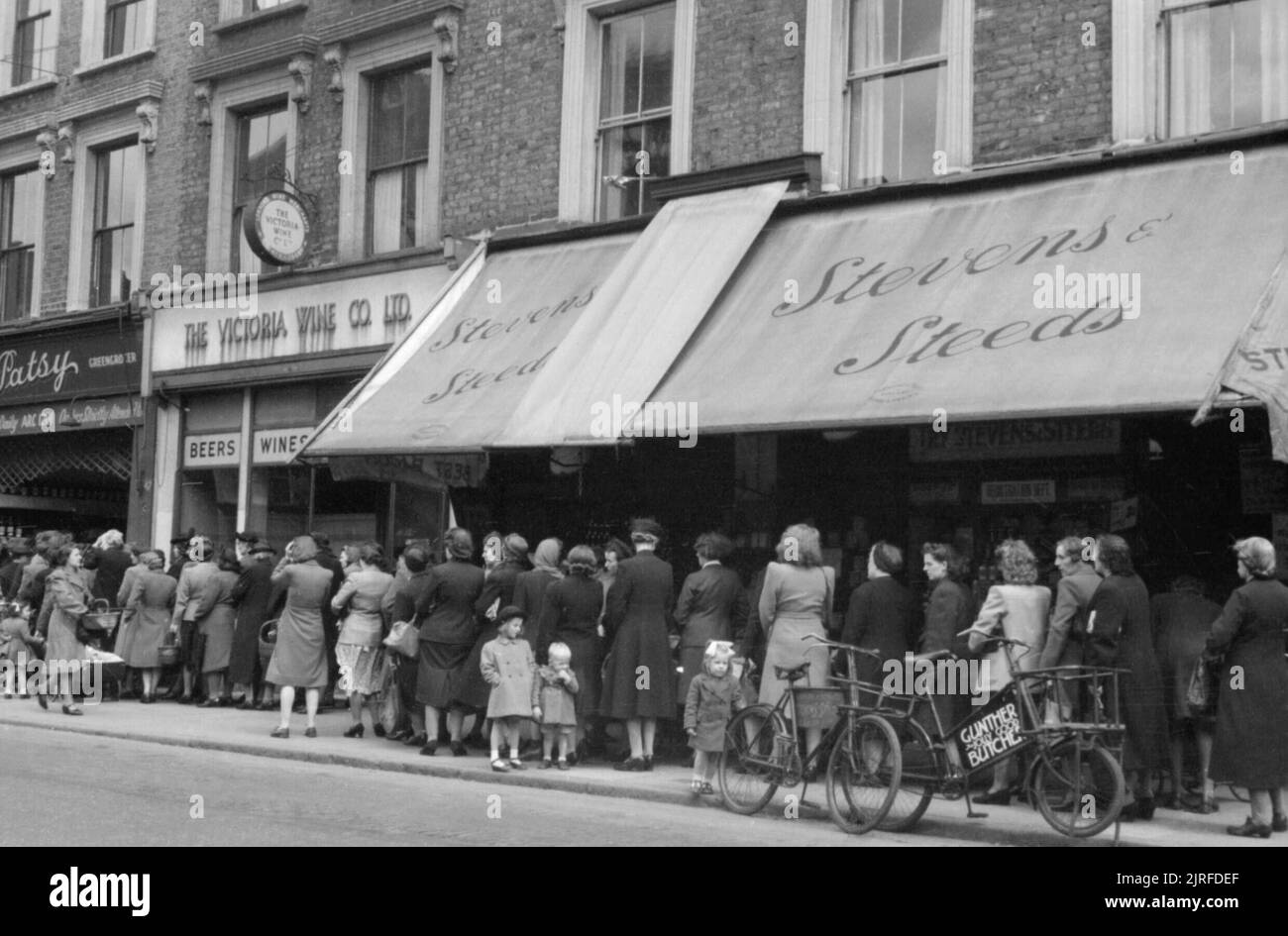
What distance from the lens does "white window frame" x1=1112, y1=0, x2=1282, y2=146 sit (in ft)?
42.1

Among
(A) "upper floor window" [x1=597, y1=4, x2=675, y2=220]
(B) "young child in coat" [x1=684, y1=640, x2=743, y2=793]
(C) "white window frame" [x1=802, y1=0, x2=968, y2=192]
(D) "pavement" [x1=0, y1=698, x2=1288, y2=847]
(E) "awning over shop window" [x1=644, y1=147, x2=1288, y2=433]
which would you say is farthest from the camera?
(A) "upper floor window" [x1=597, y1=4, x2=675, y2=220]

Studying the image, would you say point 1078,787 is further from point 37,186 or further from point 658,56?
point 37,186

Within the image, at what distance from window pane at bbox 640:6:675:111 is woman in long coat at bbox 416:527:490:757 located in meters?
5.66

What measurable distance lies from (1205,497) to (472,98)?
9654mm

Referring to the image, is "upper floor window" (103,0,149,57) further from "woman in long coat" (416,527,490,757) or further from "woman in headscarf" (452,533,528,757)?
"woman in long coat" (416,527,490,757)

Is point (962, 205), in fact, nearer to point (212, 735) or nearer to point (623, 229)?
point (623, 229)

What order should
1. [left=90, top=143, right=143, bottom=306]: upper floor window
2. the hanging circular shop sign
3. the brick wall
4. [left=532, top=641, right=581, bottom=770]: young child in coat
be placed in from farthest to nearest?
[left=90, top=143, right=143, bottom=306]: upper floor window
the hanging circular shop sign
the brick wall
[left=532, top=641, right=581, bottom=770]: young child in coat

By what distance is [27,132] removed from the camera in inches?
954

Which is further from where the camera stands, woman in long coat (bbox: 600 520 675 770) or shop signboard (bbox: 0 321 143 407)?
shop signboard (bbox: 0 321 143 407)

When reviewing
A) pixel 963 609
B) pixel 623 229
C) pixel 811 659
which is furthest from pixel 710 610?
pixel 623 229

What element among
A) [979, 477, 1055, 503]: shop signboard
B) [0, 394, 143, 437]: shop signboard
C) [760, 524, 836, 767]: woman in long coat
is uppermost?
[0, 394, 143, 437]: shop signboard

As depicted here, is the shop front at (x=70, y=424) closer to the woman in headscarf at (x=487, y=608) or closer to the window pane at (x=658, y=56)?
the window pane at (x=658, y=56)

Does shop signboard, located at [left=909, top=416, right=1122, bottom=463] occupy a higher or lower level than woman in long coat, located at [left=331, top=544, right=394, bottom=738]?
higher

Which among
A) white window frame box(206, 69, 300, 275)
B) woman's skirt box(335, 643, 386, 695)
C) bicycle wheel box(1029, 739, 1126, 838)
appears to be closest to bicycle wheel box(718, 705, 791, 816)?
bicycle wheel box(1029, 739, 1126, 838)
